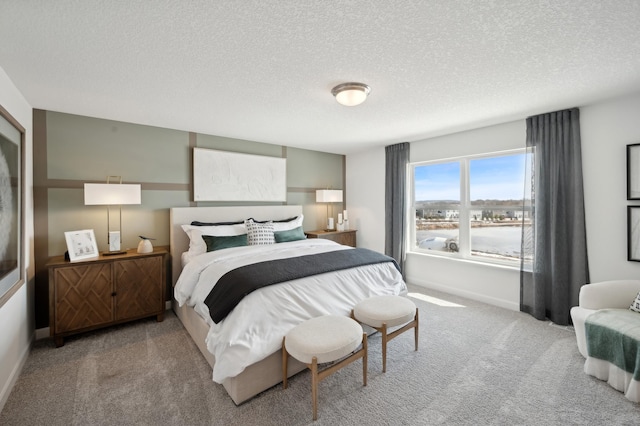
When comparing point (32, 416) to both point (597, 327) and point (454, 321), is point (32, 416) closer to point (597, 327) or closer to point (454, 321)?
point (454, 321)

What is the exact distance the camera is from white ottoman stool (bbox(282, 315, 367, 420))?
1.81 meters

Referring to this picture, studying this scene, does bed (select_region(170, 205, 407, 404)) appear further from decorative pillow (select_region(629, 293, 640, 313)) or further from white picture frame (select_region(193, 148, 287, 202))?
decorative pillow (select_region(629, 293, 640, 313))

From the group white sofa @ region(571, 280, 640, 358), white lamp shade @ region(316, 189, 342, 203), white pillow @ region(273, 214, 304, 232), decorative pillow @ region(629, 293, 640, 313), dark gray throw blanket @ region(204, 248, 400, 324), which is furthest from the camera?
white lamp shade @ region(316, 189, 342, 203)

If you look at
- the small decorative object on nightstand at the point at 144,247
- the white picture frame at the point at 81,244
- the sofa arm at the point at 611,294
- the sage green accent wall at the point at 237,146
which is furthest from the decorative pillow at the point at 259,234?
the sofa arm at the point at 611,294

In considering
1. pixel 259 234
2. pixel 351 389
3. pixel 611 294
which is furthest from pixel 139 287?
pixel 611 294

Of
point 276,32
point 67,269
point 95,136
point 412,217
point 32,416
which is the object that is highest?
point 276,32

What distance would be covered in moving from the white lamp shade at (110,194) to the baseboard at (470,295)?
4.28m

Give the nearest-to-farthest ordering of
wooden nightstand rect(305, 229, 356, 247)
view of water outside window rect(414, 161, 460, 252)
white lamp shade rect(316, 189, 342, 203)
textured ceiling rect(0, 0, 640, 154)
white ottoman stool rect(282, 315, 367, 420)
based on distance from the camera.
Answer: textured ceiling rect(0, 0, 640, 154) → white ottoman stool rect(282, 315, 367, 420) → view of water outside window rect(414, 161, 460, 252) → wooden nightstand rect(305, 229, 356, 247) → white lamp shade rect(316, 189, 342, 203)

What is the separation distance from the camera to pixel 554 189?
3.13m

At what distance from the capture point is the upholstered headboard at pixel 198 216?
3686 millimetres

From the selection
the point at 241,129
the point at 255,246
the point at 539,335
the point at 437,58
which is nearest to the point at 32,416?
the point at 255,246

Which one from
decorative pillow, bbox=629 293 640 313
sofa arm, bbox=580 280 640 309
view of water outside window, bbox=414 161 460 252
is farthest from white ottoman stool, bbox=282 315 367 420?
view of water outside window, bbox=414 161 460 252

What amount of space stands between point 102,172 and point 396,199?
4207mm

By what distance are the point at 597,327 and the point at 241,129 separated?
4193 mm
